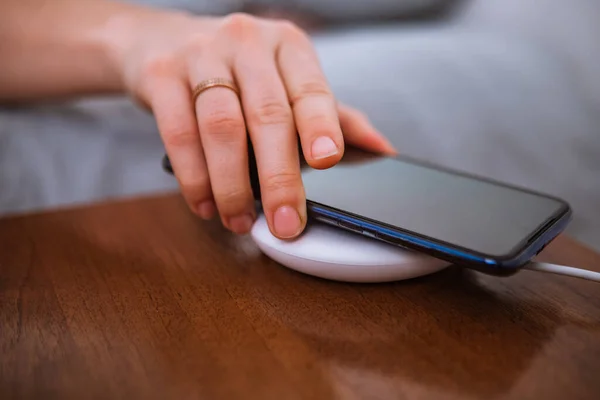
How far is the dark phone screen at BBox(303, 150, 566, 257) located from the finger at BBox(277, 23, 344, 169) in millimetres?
32

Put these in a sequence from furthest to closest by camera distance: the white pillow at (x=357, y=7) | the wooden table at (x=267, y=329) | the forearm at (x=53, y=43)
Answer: the white pillow at (x=357, y=7)
the forearm at (x=53, y=43)
the wooden table at (x=267, y=329)

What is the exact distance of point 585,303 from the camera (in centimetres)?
36

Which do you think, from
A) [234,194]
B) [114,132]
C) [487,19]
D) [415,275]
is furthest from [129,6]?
[487,19]

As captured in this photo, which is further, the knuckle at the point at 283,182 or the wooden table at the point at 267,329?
the knuckle at the point at 283,182

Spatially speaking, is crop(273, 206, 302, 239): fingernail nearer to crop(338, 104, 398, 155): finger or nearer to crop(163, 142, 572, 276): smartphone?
crop(163, 142, 572, 276): smartphone

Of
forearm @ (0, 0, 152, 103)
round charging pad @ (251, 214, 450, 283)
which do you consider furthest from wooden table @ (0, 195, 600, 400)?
forearm @ (0, 0, 152, 103)

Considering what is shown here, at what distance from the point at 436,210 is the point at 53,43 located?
46 cm

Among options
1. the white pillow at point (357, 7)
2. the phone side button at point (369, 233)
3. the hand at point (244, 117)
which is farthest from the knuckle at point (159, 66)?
the white pillow at point (357, 7)

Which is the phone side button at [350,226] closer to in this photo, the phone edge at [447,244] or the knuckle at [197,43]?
the phone edge at [447,244]

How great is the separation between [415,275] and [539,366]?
10cm

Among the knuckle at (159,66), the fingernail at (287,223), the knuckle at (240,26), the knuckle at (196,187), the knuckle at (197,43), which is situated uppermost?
the knuckle at (240,26)

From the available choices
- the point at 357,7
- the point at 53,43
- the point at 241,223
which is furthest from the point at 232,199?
the point at 357,7

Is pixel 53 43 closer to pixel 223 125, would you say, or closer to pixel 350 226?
pixel 223 125

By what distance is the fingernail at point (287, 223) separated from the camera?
387 mm
